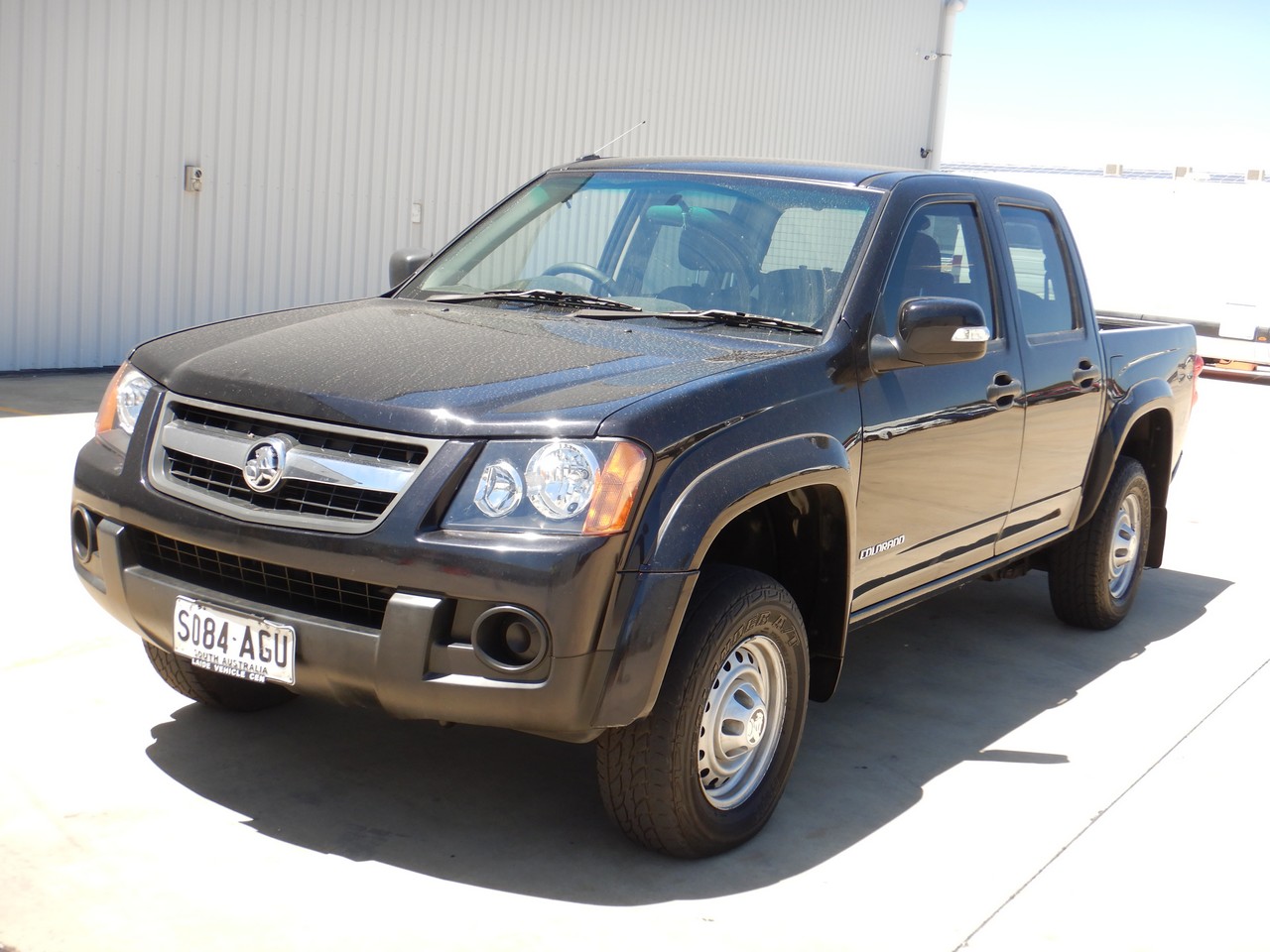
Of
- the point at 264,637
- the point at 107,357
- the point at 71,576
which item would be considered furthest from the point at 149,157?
the point at 264,637

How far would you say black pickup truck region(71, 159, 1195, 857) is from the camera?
308 cm

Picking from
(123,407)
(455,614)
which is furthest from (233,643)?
(123,407)

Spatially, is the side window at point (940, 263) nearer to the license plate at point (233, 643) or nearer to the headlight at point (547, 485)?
the headlight at point (547, 485)

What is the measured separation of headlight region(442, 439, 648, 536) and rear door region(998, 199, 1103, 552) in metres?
2.25

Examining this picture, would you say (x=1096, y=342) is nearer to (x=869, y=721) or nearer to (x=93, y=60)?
(x=869, y=721)

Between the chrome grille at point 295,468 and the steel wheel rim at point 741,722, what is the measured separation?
0.93 metres

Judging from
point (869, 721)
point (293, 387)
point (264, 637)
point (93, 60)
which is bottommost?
point (869, 721)

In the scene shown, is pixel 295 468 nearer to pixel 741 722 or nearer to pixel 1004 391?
pixel 741 722

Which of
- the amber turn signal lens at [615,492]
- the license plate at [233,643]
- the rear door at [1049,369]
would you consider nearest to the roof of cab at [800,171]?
the rear door at [1049,369]

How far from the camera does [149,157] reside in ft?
38.3

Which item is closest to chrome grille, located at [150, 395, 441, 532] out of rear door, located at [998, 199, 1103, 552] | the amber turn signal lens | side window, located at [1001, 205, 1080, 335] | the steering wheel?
the amber turn signal lens

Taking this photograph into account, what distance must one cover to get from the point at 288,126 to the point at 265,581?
1029 cm

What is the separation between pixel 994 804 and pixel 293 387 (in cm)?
231

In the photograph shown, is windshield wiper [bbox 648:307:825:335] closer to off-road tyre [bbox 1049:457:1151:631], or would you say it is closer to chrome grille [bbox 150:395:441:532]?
chrome grille [bbox 150:395:441:532]
